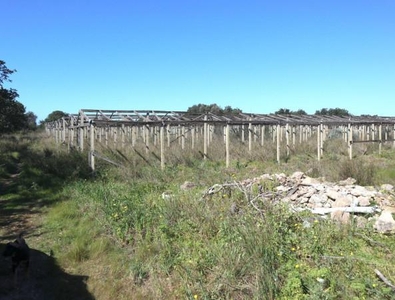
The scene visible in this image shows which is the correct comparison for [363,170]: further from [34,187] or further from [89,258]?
[34,187]

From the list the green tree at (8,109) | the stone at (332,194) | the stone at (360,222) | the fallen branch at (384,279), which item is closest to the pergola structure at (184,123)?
the green tree at (8,109)

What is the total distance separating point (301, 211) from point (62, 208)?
5.81 m

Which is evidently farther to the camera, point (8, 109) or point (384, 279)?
point (8, 109)

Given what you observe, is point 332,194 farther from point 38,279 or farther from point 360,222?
point 38,279

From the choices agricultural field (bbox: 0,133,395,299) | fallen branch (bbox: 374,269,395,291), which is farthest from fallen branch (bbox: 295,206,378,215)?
fallen branch (bbox: 374,269,395,291)

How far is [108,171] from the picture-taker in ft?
46.9

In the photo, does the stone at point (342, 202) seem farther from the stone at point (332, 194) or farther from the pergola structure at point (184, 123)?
the pergola structure at point (184, 123)

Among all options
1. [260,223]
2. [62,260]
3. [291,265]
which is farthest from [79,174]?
[291,265]

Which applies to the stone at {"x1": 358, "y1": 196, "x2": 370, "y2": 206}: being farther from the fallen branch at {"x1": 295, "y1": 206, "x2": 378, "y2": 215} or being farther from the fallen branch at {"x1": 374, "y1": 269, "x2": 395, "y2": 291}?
the fallen branch at {"x1": 374, "y1": 269, "x2": 395, "y2": 291}

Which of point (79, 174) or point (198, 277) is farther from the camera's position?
point (79, 174)

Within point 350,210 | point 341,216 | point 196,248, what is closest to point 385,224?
point 341,216

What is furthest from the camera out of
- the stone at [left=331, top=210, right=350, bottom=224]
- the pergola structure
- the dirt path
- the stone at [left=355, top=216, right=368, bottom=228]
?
the pergola structure

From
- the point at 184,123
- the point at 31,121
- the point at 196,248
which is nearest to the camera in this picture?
the point at 196,248

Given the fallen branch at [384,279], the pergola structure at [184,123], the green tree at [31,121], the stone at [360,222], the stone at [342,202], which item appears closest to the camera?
the fallen branch at [384,279]
